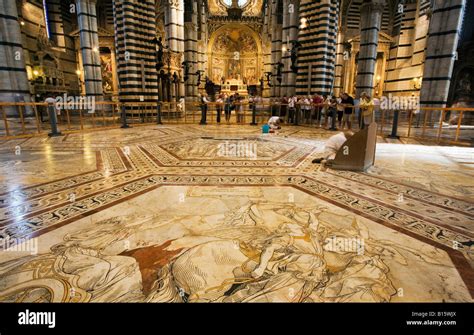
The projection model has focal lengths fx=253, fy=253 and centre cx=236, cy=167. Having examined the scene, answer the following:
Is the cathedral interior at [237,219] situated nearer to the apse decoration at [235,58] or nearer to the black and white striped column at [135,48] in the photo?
the black and white striped column at [135,48]

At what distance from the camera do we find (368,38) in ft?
48.6

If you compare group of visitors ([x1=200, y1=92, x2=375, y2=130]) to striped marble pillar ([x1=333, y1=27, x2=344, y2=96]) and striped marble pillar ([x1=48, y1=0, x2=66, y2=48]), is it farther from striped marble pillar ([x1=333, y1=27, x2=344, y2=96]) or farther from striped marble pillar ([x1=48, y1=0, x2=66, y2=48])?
striped marble pillar ([x1=48, y1=0, x2=66, y2=48])

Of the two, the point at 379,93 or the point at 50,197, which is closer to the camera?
the point at 50,197

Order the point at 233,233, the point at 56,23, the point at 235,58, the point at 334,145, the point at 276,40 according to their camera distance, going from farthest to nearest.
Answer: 1. the point at 235,58
2. the point at 276,40
3. the point at 56,23
4. the point at 334,145
5. the point at 233,233

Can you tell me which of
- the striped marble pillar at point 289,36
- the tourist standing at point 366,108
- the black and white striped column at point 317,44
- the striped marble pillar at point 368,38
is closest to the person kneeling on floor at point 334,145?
the tourist standing at point 366,108

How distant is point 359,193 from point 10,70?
16795mm

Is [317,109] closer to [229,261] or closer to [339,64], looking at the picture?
[229,261]

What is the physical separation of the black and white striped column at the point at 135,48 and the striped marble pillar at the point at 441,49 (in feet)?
46.8

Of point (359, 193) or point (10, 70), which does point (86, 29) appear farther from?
point (359, 193)

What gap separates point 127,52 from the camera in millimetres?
13297

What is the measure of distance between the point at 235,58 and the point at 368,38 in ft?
75.2

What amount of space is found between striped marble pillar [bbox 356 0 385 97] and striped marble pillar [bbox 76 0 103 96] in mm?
16716

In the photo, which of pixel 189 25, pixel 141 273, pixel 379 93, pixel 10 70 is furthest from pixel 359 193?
pixel 189 25

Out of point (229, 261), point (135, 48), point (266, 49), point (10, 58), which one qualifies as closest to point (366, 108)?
point (229, 261)
